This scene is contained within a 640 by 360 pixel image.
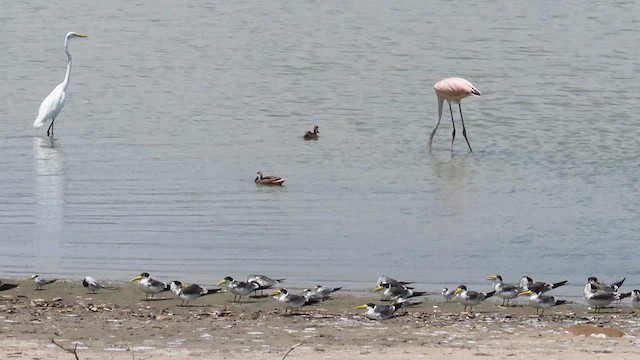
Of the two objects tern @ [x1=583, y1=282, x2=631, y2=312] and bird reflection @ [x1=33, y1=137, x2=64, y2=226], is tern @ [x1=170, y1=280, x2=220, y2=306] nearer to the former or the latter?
tern @ [x1=583, y1=282, x2=631, y2=312]

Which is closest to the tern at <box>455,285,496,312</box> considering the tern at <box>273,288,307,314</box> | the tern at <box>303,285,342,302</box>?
the tern at <box>303,285,342,302</box>

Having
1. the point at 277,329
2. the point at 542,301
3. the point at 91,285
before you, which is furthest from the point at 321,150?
the point at 277,329

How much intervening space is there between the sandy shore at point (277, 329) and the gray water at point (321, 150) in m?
1.09

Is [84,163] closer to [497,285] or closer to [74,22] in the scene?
[497,285]

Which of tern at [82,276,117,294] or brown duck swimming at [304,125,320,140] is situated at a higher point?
brown duck swimming at [304,125,320,140]

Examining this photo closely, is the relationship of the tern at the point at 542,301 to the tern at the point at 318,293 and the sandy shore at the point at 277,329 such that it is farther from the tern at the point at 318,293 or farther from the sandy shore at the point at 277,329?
the tern at the point at 318,293

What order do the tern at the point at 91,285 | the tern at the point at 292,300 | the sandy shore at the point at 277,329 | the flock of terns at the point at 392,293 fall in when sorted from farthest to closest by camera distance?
the tern at the point at 91,285, the flock of terns at the point at 392,293, the tern at the point at 292,300, the sandy shore at the point at 277,329

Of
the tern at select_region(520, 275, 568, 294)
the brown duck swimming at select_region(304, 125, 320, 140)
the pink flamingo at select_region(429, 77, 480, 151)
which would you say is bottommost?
the tern at select_region(520, 275, 568, 294)

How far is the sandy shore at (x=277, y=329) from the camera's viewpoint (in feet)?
27.6

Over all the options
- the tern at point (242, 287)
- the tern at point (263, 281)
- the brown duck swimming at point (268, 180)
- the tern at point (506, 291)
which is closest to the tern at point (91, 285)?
the tern at point (242, 287)

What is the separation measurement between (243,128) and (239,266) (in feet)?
28.1

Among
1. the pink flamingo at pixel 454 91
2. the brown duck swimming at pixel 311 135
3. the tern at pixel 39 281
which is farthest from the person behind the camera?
the pink flamingo at pixel 454 91

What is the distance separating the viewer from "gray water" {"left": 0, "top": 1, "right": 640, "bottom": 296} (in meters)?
12.4

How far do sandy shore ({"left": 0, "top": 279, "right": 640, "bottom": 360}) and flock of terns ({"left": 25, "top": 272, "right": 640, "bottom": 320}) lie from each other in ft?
0.26
